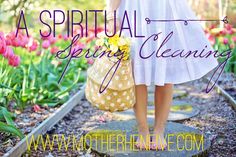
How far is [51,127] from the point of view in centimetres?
349

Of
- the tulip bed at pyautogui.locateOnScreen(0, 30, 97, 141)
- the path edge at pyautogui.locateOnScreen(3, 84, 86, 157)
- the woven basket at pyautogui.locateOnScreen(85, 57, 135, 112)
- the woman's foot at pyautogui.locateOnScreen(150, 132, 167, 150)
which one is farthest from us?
the tulip bed at pyautogui.locateOnScreen(0, 30, 97, 141)

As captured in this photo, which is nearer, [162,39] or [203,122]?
[162,39]

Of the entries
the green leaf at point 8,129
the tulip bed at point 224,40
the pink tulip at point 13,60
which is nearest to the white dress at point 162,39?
the green leaf at point 8,129

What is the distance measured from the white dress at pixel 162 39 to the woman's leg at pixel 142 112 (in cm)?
7

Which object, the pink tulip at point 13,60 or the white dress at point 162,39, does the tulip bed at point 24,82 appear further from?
the white dress at point 162,39

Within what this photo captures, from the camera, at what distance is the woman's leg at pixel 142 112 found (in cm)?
271

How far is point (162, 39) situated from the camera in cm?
266

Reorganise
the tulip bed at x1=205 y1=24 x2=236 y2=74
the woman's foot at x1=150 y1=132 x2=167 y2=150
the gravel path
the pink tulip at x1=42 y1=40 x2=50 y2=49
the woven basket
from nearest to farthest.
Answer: the woven basket < the woman's foot at x1=150 y1=132 x2=167 y2=150 < the gravel path < the pink tulip at x1=42 y1=40 x2=50 y2=49 < the tulip bed at x1=205 y1=24 x2=236 y2=74

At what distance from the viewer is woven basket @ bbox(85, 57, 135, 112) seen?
2.56 meters

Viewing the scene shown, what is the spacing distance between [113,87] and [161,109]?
0.38 meters

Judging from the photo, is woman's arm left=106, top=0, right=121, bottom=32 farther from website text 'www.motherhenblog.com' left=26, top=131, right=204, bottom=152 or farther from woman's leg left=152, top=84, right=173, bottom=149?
website text 'www.motherhenblog.com' left=26, top=131, right=204, bottom=152

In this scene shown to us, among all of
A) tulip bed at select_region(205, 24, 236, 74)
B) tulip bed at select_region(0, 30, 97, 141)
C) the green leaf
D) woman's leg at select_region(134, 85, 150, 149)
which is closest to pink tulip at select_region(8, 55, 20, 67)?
tulip bed at select_region(0, 30, 97, 141)

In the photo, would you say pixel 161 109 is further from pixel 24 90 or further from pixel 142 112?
pixel 24 90

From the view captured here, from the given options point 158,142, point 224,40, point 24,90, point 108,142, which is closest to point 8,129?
point 108,142
